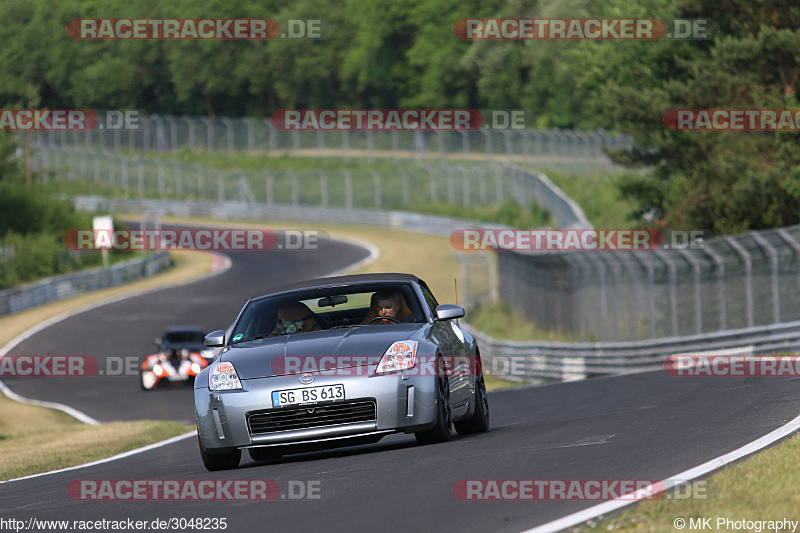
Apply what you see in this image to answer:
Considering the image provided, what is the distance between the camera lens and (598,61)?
50.6 metres

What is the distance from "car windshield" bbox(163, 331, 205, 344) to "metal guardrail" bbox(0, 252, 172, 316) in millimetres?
15539

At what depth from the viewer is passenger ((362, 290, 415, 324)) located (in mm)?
11109

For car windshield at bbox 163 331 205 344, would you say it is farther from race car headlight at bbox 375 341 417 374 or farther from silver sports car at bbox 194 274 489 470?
race car headlight at bbox 375 341 417 374

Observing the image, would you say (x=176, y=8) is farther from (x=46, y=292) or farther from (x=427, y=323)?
(x=427, y=323)

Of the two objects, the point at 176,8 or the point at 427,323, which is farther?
the point at 176,8

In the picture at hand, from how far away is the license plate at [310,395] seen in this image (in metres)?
9.86

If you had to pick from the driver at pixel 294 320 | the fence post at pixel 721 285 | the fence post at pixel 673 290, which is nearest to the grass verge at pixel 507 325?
the fence post at pixel 673 290

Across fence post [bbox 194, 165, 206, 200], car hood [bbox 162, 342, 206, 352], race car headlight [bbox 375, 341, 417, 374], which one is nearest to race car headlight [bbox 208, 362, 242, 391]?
race car headlight [bbox 375, 341, 417, 374]

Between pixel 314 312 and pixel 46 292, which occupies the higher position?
pixel 314 312

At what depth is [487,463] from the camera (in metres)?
8.80

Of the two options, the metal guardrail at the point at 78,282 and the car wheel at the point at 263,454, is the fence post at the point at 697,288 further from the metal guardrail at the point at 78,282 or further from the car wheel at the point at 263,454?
the metal guardrail at the point at 78,282

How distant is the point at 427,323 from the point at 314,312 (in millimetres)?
1122

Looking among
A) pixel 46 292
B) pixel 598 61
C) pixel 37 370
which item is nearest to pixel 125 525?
pixel 37 370

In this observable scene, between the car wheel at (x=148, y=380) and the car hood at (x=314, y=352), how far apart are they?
18.6 metres
